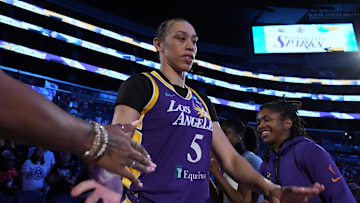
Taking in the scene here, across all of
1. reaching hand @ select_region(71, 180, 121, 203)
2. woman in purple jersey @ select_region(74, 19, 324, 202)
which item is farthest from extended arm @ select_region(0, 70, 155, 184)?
woman in purple jersey @ select_region(74, 19, 324, 202)

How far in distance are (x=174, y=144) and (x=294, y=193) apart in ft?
2.48

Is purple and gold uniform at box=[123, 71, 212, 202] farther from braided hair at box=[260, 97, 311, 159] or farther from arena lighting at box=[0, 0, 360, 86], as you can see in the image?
arena lighting at box=[0, 0, 360, 86]

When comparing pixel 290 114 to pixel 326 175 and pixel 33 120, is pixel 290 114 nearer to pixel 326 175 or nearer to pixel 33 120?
pixel 326 175

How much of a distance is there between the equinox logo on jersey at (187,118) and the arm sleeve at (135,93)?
18 centimetres

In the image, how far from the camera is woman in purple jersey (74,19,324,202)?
1.73 metres

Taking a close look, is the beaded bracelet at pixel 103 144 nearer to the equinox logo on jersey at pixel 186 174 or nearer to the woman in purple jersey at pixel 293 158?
the equinox logo on jersey at pixel 186 174

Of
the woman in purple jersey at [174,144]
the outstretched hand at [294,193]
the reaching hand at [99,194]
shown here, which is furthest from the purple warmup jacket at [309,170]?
the reaching hand at [99,194]

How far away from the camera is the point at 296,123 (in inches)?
136

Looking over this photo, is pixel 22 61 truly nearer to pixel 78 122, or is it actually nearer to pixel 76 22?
pixel 76 22

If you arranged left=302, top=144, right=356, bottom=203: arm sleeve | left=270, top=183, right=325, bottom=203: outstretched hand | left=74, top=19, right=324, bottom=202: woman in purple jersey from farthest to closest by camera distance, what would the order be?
left=302, top=144, right=356, bottom=203: arm sleeve, left=74, top=19, right=324, bottom=202: woman in purple jersey, left=270, top=183, right=325, bottom=203: outstretched hand

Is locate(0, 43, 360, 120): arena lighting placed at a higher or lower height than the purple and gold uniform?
higher

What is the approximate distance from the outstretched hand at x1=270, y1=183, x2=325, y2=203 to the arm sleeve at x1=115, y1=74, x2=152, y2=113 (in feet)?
3.15

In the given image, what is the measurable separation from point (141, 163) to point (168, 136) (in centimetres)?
82

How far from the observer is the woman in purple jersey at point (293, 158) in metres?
2.55
